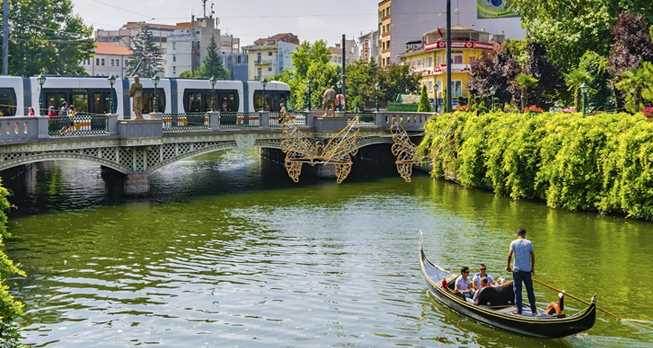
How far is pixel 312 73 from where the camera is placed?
305 feet

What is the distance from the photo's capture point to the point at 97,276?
27.2 meters

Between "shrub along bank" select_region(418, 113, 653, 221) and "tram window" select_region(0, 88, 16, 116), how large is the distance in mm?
23902

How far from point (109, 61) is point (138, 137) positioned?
13162 cm

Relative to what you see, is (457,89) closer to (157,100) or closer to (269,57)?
(157,100)

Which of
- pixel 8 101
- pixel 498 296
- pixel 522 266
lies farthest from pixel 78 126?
pixel 522 266

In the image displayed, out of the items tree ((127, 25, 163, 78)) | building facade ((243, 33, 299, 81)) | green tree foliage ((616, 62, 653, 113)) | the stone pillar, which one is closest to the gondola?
green tree foliage ((616, 62, 653, 113))

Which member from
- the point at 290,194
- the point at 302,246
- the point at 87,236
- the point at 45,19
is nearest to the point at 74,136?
the point at 87,236

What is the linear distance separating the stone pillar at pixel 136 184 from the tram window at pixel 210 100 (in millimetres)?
11178

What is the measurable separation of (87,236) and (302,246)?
868 cm

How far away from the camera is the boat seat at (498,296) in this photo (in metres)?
21.3

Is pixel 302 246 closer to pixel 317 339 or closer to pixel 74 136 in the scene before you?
pixel 317 339

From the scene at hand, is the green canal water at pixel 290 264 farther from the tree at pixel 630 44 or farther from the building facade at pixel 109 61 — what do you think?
the building facade at pixel 109 61

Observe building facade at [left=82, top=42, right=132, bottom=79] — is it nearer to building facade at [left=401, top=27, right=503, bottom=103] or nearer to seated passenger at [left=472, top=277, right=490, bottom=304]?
building facade at [left=401, top=27, right=503, bottom=103]

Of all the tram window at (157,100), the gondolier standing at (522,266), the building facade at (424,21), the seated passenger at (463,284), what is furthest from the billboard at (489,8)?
the gondolier standing at (522,266)
